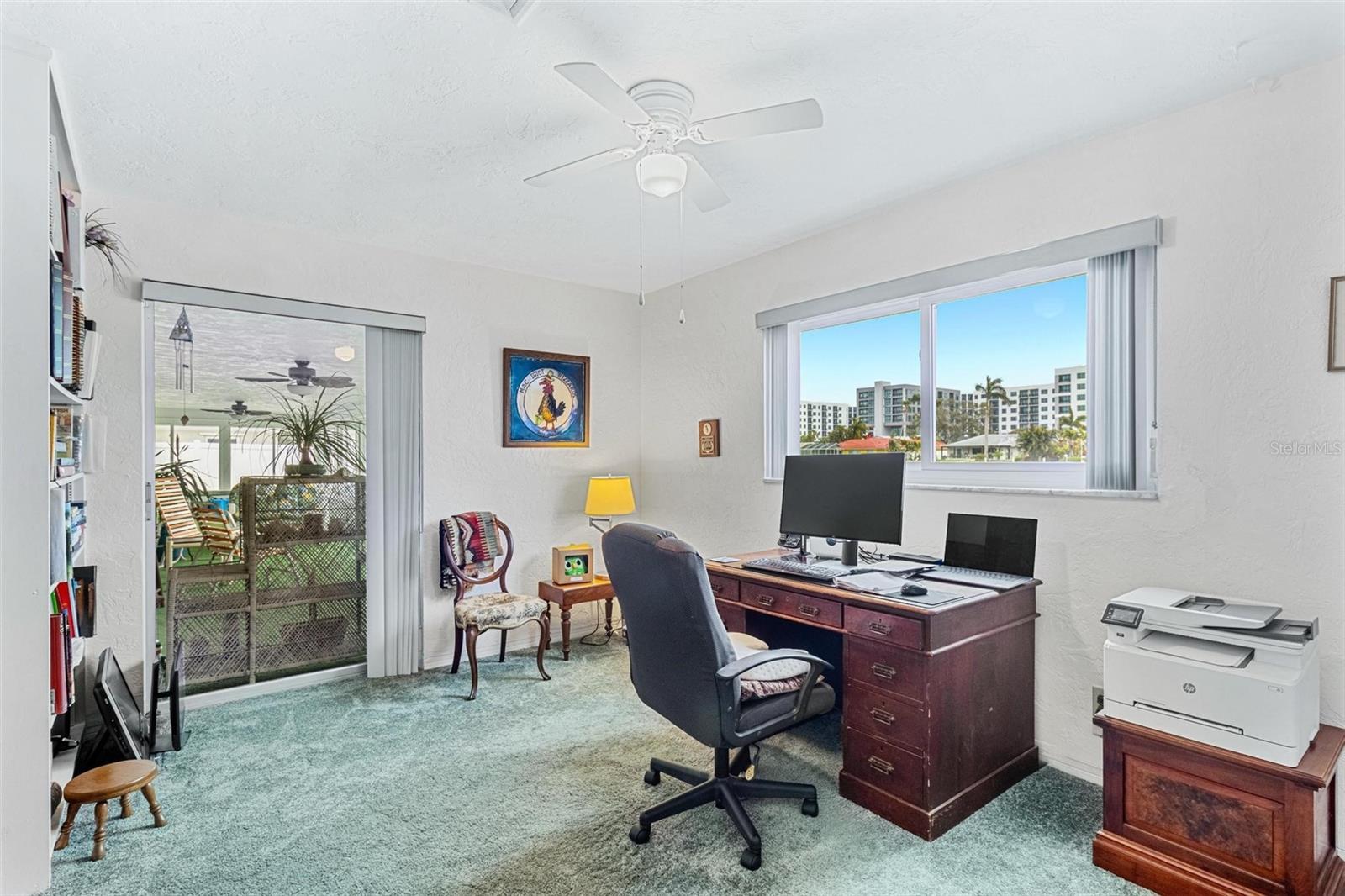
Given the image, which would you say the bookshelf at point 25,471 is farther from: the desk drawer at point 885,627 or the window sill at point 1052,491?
the window sill at point 1052,491

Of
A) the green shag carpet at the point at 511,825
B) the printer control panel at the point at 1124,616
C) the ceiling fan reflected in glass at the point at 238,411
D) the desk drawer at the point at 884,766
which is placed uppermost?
the ceiling fan reflected in glass at the point at 238,411

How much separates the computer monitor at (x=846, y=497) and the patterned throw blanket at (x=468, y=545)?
1904 millimetres

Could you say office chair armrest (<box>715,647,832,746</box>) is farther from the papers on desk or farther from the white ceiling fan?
the white ceiling fan

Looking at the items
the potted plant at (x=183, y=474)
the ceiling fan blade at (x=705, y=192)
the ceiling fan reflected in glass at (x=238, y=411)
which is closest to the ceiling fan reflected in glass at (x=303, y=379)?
the ceiling fan reflected in glass at (x=238, y=411)

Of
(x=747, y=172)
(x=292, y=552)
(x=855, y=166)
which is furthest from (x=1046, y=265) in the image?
(x=292, y=552)

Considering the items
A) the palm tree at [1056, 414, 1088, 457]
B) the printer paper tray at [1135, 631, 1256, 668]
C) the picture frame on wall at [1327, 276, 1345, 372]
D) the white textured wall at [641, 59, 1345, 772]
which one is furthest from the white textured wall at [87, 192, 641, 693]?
the picture frame on wall at [1327, 276, 1345, 372]

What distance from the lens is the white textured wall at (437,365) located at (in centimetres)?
303

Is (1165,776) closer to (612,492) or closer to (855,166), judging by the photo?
(855,166)

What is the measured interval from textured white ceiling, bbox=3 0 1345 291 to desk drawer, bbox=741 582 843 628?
173 centimetres

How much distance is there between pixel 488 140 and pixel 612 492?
2.37m

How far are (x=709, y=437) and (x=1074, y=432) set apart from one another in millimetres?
2106

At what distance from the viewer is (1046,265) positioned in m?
2.62

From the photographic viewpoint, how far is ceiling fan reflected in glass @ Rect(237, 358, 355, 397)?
3609 mm

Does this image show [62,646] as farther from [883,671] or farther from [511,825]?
[883,671]
